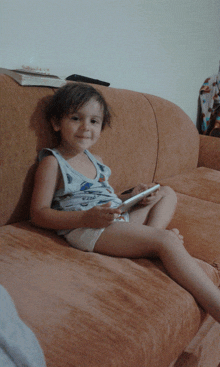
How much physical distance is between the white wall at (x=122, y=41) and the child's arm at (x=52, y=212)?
1.90 feet

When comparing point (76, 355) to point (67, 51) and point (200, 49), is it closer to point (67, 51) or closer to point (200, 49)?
point (67, 51)

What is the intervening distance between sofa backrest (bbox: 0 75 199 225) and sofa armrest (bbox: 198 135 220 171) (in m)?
0.10

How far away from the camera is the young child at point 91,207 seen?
37.0 inches

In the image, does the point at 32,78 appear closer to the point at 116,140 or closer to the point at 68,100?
the point at 68,100

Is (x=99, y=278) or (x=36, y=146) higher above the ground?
(x=36, y=146)

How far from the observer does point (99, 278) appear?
0.86 metres

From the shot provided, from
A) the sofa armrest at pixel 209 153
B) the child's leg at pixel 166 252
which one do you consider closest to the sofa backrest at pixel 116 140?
the sofa armrest at pixel 209 153

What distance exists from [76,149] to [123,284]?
0.55 m

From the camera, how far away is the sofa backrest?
1083 millimetres

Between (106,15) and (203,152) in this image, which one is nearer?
(106,15)

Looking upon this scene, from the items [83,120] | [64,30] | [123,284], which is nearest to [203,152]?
[64,30]

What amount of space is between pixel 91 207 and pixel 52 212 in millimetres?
150

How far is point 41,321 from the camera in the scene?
68 cm

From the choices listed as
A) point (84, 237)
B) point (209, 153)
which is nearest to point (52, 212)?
point (84, 237)
